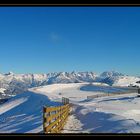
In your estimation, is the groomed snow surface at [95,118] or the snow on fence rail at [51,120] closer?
the snow on fence rail at [51,120]

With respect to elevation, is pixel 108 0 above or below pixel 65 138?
above

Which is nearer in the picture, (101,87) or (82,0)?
(82,0)

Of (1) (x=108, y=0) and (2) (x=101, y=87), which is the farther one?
(2) (x=101, y=87)

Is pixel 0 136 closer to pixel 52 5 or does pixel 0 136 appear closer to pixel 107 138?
pixel 107 138

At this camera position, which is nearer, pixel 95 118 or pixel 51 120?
pixel 51 120

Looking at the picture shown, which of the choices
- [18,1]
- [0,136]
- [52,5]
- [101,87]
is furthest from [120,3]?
[101,87]

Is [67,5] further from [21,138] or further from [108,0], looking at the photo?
[21,138]

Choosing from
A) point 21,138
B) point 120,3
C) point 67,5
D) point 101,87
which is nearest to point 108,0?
point 120,3

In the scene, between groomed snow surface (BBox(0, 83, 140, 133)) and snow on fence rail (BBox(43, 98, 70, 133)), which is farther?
groomed snow surface (BBox(0, 83, 140, 133))

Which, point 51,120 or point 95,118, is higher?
point 51,120
